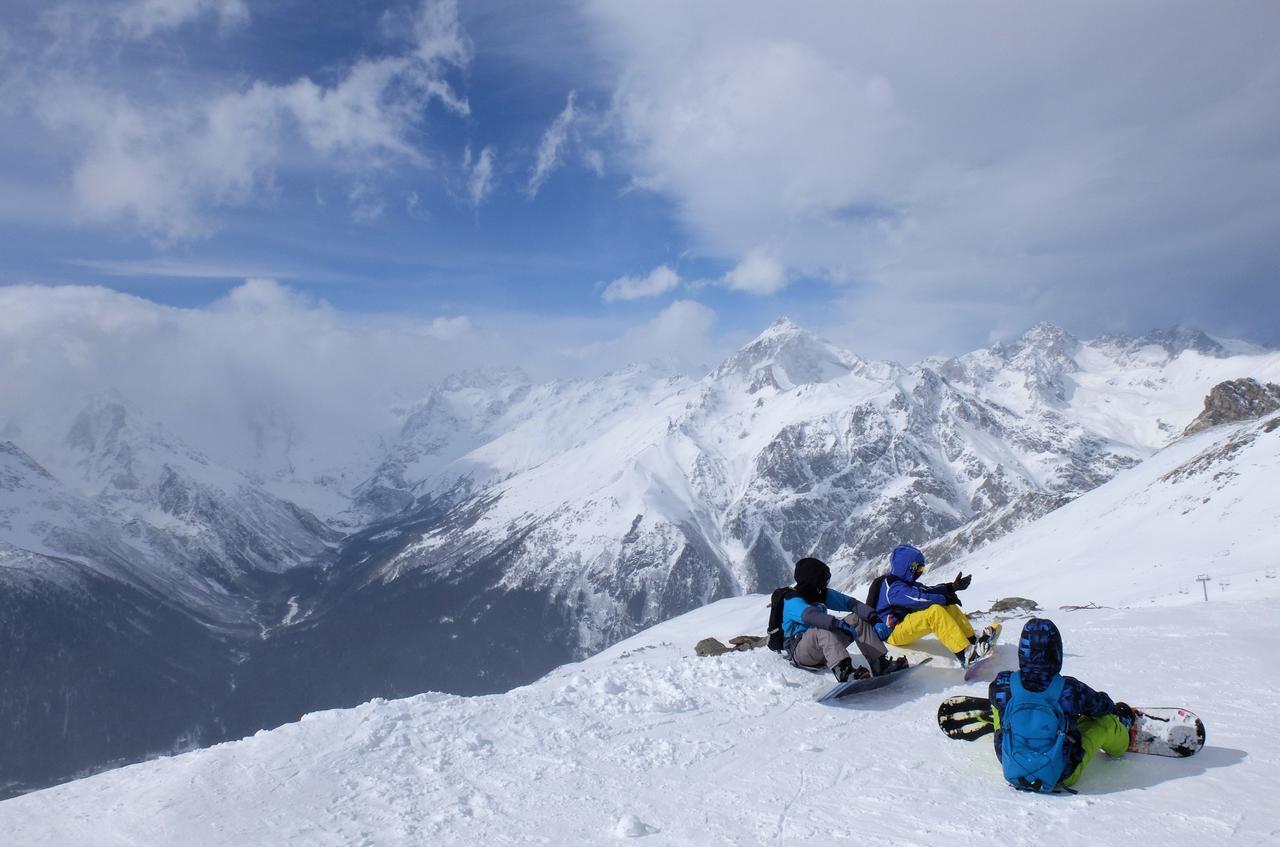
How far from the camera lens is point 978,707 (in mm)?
8836

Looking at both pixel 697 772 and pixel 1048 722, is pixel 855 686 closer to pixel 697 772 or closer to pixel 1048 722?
pixel 697 772

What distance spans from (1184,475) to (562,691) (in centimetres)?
7163

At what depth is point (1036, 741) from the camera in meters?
7.48

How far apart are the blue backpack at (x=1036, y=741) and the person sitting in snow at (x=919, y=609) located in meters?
3.40

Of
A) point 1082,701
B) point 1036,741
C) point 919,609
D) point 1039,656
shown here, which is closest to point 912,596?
point 919,609

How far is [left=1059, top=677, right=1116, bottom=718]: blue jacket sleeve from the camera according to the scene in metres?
7.65

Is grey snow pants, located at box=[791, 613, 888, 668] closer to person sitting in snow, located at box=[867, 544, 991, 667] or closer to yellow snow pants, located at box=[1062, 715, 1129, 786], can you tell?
person sitting in snow, located at box=[867, 544, 991, 667]

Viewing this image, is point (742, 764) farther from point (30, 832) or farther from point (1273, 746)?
point (30, 832)

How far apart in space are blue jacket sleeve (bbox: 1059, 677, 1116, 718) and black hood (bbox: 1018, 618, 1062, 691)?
19 cm

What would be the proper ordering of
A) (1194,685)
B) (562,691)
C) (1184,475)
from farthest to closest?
(1184,475) < (562,691) < (1194,685)

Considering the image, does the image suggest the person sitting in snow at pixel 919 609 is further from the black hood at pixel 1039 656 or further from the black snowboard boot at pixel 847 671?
the black hood at pixel 1039 656

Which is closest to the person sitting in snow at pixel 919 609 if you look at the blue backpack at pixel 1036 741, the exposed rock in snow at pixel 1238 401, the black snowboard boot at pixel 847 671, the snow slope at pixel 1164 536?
the black snowboard boot at pixel 847 671

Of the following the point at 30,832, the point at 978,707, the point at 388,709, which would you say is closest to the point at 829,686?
the point at 978,707

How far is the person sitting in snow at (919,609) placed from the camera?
36.6ft
